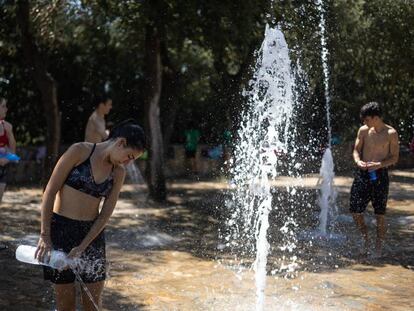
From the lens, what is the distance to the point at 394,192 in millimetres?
13438

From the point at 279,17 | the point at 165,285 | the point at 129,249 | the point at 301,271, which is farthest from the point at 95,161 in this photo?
the point at 279,17

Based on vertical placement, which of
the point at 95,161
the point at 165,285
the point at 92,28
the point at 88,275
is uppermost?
the point at 92,28

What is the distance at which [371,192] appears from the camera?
7.03 metres

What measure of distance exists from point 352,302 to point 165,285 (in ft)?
5.45

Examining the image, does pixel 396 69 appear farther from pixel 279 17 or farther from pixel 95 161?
pixel 95 161

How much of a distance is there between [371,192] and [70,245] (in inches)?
169

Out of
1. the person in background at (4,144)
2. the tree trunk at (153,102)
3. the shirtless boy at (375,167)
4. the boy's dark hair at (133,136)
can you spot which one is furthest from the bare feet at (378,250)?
the tree trunk at (153,102)

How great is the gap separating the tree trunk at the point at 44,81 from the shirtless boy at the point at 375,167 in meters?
6.65

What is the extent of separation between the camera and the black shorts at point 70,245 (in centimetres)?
360

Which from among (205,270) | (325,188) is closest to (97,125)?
(205,270)

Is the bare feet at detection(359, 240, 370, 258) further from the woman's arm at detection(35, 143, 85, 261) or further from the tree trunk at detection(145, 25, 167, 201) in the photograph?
the tree trunk at detection(145, 25, 167, 201)

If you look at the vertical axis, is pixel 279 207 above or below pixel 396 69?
below

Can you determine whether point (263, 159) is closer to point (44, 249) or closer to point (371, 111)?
point (371, 111)

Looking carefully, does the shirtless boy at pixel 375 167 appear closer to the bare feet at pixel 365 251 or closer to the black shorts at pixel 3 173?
the bare feet at pixel 365 251
